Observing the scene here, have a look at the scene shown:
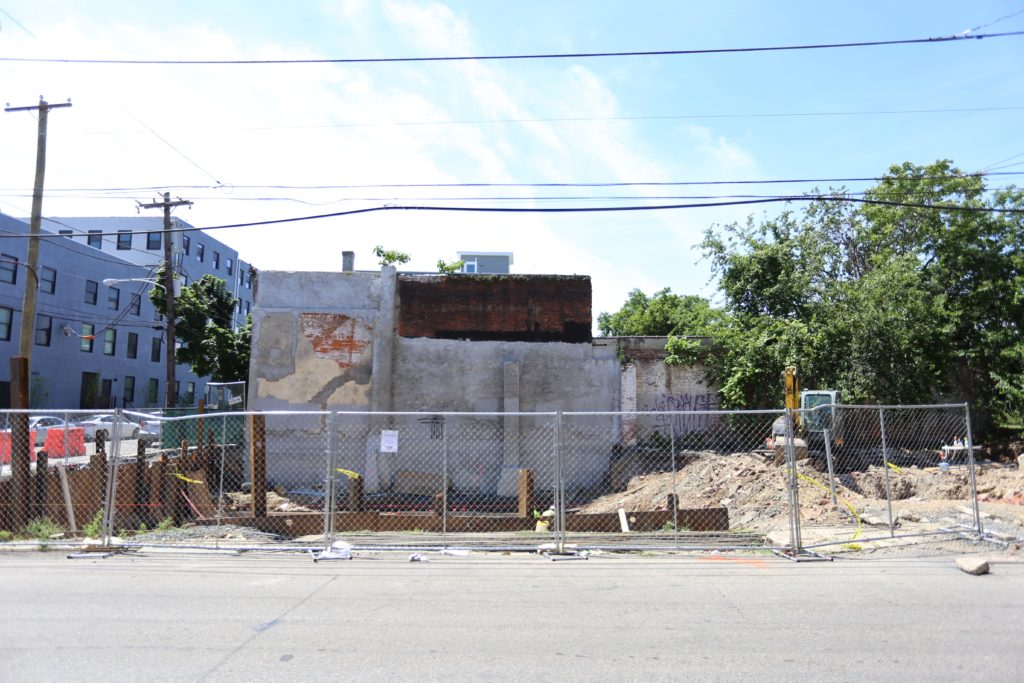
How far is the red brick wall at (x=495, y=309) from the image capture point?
23766 millimetres

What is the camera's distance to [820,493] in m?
15.6

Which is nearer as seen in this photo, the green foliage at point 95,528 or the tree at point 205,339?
the green foliage at point 95,528

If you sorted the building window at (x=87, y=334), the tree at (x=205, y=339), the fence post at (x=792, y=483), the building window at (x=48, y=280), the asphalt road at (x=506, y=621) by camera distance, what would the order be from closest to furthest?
the asphalt road at (x=506, y=621) → the fence post at (x=792, y=483) → the tree at (x=205, y=339) → the building window at (x=48, y=280) → the building window at (x=87, y=334)

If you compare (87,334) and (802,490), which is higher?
(87,334)

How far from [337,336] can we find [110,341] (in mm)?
31184

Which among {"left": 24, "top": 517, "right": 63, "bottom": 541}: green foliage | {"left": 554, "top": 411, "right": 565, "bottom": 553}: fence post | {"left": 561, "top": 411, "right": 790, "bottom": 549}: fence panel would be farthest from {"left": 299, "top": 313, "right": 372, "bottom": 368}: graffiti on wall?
{"left": 554, "top": 411, "right": 565, "bottom": 553}: fence post

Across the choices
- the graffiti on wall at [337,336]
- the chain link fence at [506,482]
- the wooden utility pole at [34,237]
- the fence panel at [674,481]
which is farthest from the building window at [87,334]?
the fence panel at [674,481]

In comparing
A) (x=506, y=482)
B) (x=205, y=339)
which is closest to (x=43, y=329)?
(x=205, y=339)

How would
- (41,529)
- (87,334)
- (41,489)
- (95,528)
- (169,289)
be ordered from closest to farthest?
1. (41,529)
2. (95,528)
3. (41,489)
4. (169,289)
5. (87,334)

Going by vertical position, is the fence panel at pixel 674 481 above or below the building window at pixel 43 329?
below

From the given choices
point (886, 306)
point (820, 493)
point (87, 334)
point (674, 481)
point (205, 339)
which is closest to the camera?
point (674, 481)

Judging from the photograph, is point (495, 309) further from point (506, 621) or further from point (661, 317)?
point (661, 317)

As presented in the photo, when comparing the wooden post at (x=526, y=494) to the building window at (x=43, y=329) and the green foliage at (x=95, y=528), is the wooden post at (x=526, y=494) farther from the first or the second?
the building window at (x=43, y=329)

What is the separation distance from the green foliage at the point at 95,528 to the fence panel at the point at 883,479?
11343mm
